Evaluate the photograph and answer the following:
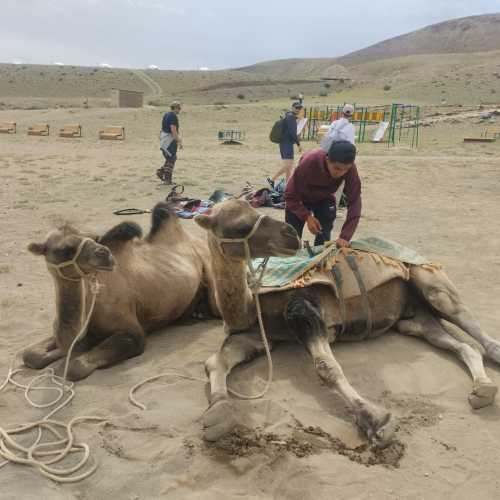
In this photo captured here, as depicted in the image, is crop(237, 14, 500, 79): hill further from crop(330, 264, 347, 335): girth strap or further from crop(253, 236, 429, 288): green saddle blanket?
crop(330, 264, 347, 335): girth strap

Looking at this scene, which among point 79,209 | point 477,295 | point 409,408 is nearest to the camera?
point 409,408

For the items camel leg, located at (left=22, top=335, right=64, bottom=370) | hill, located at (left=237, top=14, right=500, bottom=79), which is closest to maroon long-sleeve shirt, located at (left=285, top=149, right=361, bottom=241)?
camel leg, located at (left=22, top=335, right=64, bottom=370)

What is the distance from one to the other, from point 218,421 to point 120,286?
162 centimetres

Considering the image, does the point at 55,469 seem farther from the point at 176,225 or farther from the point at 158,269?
the point at 176,225

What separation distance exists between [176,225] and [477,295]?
11.1 feet

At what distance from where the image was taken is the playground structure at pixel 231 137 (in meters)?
24.4

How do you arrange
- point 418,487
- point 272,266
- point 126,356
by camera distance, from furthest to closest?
1. point 272,266
2. point 126,356
3. point 418,487

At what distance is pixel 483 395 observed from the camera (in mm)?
3980

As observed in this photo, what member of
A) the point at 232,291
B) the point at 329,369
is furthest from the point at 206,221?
the point at 329,369

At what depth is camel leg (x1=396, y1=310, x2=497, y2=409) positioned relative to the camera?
3.99 m

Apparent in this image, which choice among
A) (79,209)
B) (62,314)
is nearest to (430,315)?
(62,314)

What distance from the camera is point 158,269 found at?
521cm

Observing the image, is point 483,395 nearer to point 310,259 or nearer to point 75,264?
point 310,259

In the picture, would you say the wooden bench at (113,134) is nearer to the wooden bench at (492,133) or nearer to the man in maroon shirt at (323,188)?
the wooden bench at (492,133)
